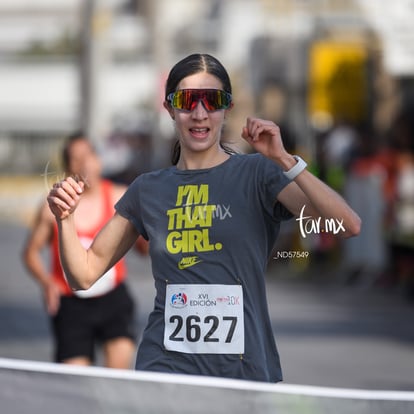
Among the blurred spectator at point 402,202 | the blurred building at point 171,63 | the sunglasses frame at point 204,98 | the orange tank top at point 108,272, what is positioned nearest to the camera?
the sunglasses frame at point 204,98

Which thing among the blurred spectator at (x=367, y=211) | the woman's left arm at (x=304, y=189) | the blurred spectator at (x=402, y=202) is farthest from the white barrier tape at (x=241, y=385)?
the blurred spectator at (x=367, y=211)

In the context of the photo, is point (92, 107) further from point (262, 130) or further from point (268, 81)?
point (262, 130)

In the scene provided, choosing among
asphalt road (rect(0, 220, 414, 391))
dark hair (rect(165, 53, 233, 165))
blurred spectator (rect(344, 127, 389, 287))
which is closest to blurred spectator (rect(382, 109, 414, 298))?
blurred spectator (rect(344, 127, 389, 287))

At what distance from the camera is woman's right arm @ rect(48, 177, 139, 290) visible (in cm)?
472

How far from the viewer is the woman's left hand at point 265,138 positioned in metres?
4.25

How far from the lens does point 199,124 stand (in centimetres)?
453

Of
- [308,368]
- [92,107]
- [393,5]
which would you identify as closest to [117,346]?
[308,368]

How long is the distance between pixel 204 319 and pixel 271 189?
19.2 inches

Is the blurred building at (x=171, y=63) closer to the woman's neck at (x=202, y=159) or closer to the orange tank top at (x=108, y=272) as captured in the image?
the woman's neck at (x=202, y=159)

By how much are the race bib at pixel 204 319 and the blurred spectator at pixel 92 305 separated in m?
3.19

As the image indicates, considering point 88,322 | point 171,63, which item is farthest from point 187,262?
point 171,63

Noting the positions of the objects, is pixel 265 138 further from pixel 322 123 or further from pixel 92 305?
pixel 322 123

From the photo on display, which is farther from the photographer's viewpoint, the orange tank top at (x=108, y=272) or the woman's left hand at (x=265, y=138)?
the orange tank top at (x=108, y=272)

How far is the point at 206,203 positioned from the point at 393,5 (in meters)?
14.5
